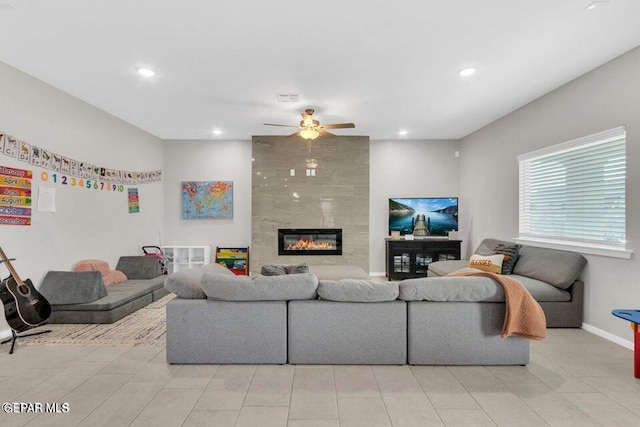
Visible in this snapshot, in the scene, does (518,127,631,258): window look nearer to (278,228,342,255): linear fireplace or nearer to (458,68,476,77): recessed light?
(458,68,476,77): recessed light

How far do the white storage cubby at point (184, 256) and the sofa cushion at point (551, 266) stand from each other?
5.44m

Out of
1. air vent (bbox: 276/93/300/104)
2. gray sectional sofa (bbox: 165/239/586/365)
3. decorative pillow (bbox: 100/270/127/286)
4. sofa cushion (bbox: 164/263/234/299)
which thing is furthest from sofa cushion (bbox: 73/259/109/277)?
air vent (bbox: 276/93/300/104)

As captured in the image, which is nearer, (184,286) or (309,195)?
(184,286)

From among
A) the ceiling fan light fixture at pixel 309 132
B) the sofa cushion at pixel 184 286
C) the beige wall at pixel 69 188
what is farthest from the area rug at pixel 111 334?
the ceiling fan light fixture at pixel 309 132

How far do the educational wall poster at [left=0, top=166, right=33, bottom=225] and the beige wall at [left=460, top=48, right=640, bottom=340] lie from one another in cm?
626

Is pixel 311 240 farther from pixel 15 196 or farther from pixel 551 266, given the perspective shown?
pixel 15 196

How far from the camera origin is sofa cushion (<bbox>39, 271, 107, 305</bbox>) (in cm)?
389

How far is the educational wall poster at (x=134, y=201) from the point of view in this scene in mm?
5859

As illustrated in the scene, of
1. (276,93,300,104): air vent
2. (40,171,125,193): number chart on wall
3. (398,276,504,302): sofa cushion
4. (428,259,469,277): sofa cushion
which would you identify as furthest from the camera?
(428,259,469,277): sofa cushion

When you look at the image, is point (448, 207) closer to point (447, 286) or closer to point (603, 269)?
point (603, 269)

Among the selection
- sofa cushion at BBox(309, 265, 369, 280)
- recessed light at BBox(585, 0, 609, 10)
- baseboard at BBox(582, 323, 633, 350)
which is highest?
recessed light at BBox(585, 0, 609, 10)

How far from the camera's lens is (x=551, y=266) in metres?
4.02

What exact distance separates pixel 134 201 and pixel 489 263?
5781 mm

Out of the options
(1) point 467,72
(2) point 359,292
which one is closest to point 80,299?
(2) point 359,292
